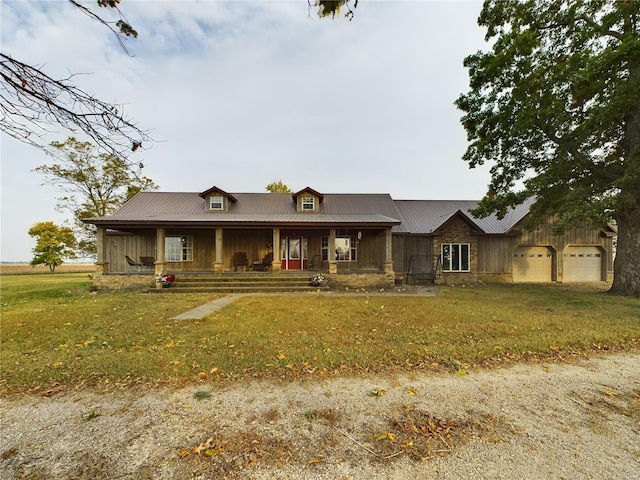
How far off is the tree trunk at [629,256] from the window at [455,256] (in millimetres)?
5812

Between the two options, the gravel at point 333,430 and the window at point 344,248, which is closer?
the gravel at point 333,430

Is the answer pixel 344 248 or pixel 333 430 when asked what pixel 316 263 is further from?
pixel 333 430

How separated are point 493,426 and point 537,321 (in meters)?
5.34

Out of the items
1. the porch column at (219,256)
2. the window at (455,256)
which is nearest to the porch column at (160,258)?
the porch column at (219,256)

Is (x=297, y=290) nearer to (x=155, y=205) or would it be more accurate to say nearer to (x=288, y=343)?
(x=288, y=343)

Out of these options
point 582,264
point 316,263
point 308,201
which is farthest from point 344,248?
point 582,264

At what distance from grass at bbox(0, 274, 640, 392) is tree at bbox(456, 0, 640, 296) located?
3988 mm

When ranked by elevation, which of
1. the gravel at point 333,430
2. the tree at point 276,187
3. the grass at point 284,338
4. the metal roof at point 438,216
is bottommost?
the grass at point 284,338

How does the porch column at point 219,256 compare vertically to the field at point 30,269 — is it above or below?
above

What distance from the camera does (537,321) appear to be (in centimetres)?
664

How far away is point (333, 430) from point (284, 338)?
111 inches

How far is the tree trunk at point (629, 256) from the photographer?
10750mm

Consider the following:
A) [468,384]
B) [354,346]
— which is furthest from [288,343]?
[468,384]

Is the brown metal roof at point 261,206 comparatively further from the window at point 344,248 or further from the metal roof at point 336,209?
the window at point 344,248
